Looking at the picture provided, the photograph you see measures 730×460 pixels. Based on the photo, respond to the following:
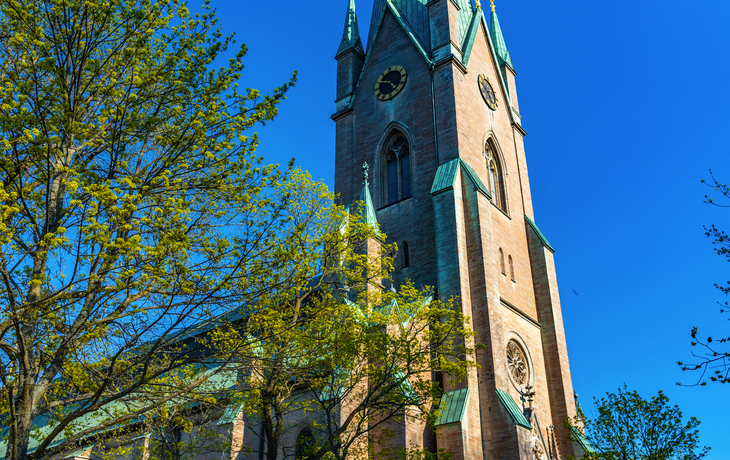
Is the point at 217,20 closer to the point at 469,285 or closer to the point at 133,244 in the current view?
the point at 133,244

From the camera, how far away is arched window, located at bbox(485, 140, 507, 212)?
30.1m

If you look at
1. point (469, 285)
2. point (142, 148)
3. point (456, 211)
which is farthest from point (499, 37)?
point (142, 148)

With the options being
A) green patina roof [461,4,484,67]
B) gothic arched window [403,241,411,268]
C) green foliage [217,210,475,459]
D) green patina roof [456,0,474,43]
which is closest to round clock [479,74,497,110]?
green patina roof [461,4,484,67]

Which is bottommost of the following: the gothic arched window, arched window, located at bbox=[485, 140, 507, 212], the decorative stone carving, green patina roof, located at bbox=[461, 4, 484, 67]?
the decorative stone carving

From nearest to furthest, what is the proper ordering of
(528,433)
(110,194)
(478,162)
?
(110,194), (528,433), (478,162)

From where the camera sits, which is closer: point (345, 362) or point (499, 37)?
point (345, 362)

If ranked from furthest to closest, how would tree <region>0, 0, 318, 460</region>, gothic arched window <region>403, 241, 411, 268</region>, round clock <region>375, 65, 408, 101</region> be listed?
1. round clock <region>375, 65, 408, 101</region>
2. gothic arched window <region>403, 241, 411, 268</region>
3. tree <region>0, 0, 318, 460</region>

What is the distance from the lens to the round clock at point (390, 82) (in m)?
32.1

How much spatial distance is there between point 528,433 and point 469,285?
225 inches

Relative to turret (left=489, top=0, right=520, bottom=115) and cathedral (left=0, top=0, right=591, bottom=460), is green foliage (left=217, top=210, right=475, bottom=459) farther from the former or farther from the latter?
turret (left=489, top=0, right=520, bottom=115)

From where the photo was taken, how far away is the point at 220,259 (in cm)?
1027

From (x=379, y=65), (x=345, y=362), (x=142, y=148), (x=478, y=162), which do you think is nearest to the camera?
(x=142, y=148)

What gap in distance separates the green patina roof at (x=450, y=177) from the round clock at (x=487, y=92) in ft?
21.5

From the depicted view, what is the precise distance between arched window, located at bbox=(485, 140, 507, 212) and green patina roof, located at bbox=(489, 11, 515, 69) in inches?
291
